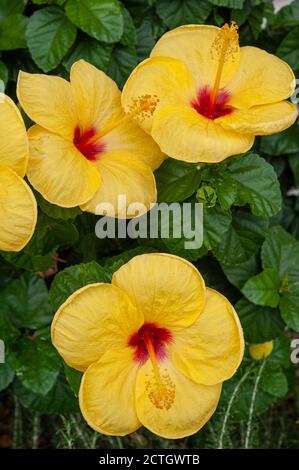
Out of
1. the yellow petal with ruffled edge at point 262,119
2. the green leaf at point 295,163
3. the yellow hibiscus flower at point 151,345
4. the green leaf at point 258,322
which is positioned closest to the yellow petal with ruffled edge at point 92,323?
the yellow hibiscus flower at point 151,345

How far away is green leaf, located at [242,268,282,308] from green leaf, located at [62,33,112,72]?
0.58m

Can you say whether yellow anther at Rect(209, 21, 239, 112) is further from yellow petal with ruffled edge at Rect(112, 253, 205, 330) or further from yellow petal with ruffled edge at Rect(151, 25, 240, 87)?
yellow petal with ruffled edge at Rect(112, 253, 205, 330)

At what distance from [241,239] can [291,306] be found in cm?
22

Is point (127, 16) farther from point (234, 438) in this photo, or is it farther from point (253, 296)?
point (234, 438)

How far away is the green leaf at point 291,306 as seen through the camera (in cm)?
174

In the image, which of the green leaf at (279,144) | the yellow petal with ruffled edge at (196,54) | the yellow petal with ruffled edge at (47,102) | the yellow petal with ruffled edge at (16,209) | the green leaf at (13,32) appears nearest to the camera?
the yellow petal with ruffled edge at (16,209)

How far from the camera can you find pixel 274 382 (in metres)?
1.95

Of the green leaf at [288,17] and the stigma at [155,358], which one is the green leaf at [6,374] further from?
the green leaf at [288,17]

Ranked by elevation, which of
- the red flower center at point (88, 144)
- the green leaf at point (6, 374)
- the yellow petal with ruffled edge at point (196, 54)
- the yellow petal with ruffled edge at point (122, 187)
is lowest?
the green leaf at point (6, 374)

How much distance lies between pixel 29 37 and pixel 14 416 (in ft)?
3.38

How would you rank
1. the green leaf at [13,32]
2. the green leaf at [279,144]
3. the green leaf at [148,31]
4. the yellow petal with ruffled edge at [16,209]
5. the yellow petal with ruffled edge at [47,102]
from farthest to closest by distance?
1. the green leaf at [279,144]
2. the green leaf at [148,31]
3. the green leaf at [13,32]
4. the yellow petal with ruffled edge at [47,102]
5. the yellow petal with ruffled edge at [16,209]

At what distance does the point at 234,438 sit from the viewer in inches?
88.8

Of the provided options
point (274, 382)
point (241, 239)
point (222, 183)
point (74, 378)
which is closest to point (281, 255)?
point (241, 239)

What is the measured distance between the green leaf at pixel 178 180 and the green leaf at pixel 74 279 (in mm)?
193
